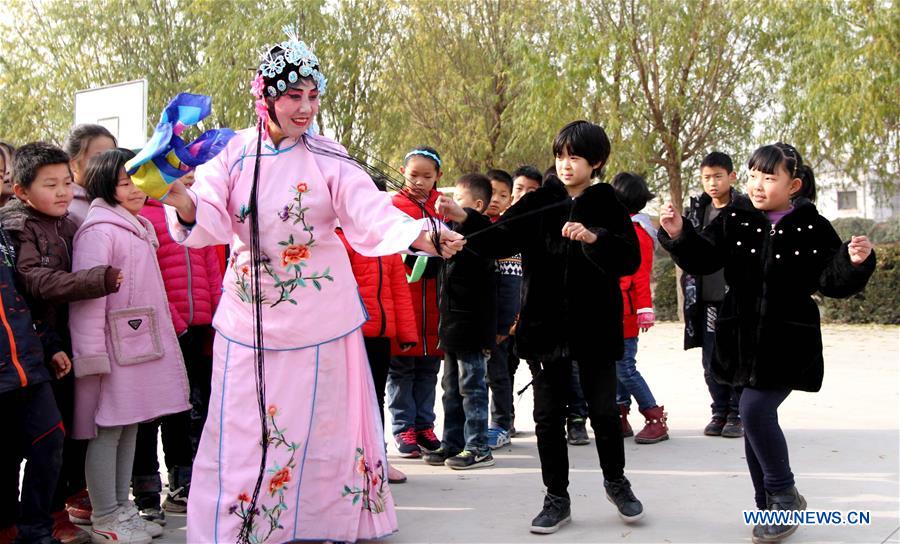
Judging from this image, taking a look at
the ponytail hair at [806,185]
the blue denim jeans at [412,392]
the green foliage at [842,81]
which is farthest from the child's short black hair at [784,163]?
the green foliage at [842,81]

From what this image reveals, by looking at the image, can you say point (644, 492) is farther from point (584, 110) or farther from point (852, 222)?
point (852, 222)

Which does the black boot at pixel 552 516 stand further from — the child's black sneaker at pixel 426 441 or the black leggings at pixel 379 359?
the child's black sneaker at pixel 426 441

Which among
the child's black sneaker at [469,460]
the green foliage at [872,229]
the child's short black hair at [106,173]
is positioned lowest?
the child's black sneaker at [469,460]

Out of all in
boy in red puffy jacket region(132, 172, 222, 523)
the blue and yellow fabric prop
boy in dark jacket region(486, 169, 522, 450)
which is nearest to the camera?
the blue and yellow fabric prop

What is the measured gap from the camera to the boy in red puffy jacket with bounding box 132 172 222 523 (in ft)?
14.7

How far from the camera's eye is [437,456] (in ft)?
18.5

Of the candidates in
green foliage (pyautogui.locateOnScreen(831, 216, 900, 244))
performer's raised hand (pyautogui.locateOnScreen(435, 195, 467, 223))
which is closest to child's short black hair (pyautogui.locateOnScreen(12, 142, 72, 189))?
performer's raised hand (pyautogui.locateOnScreen(435, 195, 467, 223))

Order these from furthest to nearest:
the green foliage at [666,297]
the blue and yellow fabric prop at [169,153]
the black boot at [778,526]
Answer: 1. the green foliage at [666,297]
2. the black boot at [778,526]
3. the blue and yellow fabric prop at [169,153]

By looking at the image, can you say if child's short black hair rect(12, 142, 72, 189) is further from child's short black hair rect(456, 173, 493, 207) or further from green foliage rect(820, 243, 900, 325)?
green foliage rect(820, 243, 900, 325)

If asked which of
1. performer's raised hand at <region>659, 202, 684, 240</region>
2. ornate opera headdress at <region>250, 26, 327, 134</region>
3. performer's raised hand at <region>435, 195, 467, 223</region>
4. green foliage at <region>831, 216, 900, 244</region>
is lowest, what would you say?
performer's raised hand at <region>659, 202, 684, 240</region>

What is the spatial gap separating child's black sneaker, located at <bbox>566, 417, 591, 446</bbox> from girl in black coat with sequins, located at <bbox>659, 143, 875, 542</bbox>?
1973mm

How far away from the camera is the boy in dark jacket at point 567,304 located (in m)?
4.22

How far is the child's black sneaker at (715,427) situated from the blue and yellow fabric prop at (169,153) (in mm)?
4157

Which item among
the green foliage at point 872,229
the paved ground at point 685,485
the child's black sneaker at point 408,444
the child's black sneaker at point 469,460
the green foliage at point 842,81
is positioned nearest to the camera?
the paved ground at point 685,485
